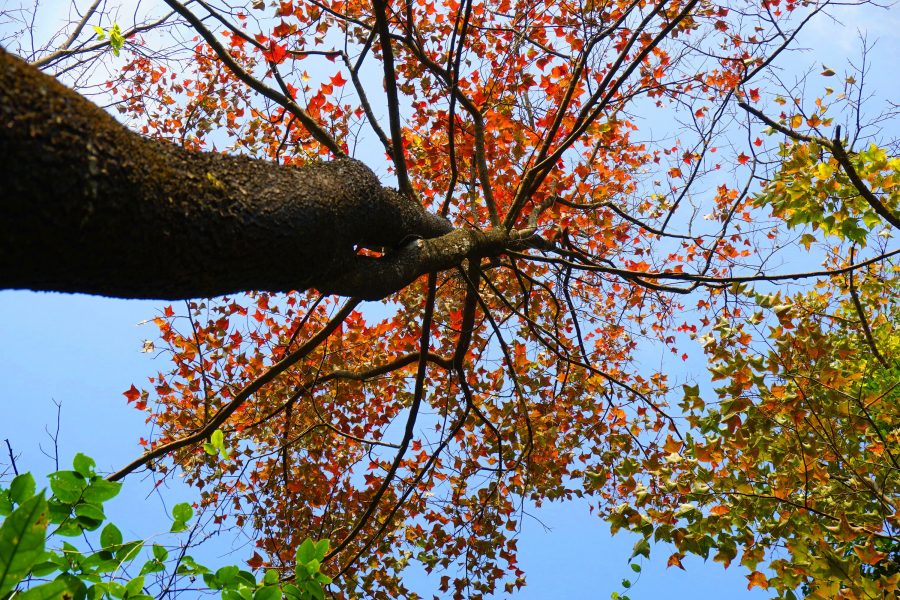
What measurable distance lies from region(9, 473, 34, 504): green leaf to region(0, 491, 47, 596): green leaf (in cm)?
38

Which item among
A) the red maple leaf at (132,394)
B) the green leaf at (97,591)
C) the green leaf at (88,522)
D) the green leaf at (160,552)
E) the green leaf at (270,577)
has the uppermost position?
the red maple leaf at (132,394)

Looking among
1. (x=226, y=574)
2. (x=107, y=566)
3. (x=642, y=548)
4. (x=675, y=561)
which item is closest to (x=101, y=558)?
(x=107, y=566)

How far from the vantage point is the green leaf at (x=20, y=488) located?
4.17 feet

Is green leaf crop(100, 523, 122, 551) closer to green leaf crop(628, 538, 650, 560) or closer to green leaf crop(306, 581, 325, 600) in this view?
green leaf crop(306, 581, 325, 600)

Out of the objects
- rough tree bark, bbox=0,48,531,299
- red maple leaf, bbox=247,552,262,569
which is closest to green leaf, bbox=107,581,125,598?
rough tree bark, bbox=0,48,531,299

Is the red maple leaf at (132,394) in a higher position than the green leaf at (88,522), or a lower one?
higher

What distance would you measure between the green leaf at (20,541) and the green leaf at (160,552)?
1.45 ft

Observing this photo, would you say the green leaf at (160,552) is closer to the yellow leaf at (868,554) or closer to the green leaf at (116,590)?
the green leaf at (116,590)

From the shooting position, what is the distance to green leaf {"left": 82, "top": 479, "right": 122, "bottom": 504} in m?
1.40

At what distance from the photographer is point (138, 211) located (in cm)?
115

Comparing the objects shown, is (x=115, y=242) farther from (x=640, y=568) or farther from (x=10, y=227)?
(x=640, y=568)

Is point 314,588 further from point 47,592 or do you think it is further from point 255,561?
point 255,561

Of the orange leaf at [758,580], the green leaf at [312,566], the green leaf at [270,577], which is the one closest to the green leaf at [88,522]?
the green leaf at [270,577]

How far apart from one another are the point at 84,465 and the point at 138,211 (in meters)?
0.81
